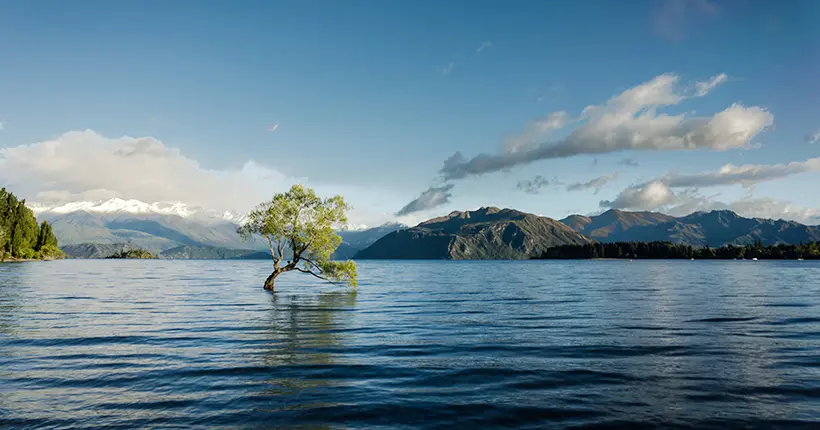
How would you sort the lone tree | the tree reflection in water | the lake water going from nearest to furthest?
the lake water, the tree reflection in water, the lone tree

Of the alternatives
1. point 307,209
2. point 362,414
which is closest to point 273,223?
point 307,209

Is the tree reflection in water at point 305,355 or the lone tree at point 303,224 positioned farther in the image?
the lone tree at point 303,224

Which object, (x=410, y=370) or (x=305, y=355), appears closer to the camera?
(x=410, y=370)

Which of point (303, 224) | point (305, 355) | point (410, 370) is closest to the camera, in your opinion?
point (410, 370)

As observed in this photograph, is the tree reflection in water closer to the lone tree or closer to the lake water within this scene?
Result: the lake water

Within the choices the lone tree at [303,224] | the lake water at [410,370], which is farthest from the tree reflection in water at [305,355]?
the lone tree at [303,224]

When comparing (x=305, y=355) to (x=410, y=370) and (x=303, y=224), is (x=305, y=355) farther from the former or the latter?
(x=303, y=224)

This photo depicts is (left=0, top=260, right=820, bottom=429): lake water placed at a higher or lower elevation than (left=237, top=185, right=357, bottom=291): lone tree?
lower

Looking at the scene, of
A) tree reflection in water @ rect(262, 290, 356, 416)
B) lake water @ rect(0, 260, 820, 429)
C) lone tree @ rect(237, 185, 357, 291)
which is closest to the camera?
lake water @ rect(0, 260, 820, 429)

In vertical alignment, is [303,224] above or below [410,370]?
above

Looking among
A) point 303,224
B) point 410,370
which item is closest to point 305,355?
point 410,370

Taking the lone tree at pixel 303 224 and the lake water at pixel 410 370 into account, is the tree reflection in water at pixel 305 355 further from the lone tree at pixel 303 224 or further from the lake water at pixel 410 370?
the lone tree at pixel 303 224

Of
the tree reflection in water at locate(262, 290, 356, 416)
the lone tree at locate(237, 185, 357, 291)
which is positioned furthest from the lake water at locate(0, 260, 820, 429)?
the lone tree at locate(237, 185, 357, 291)

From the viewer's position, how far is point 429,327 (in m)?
43.2
